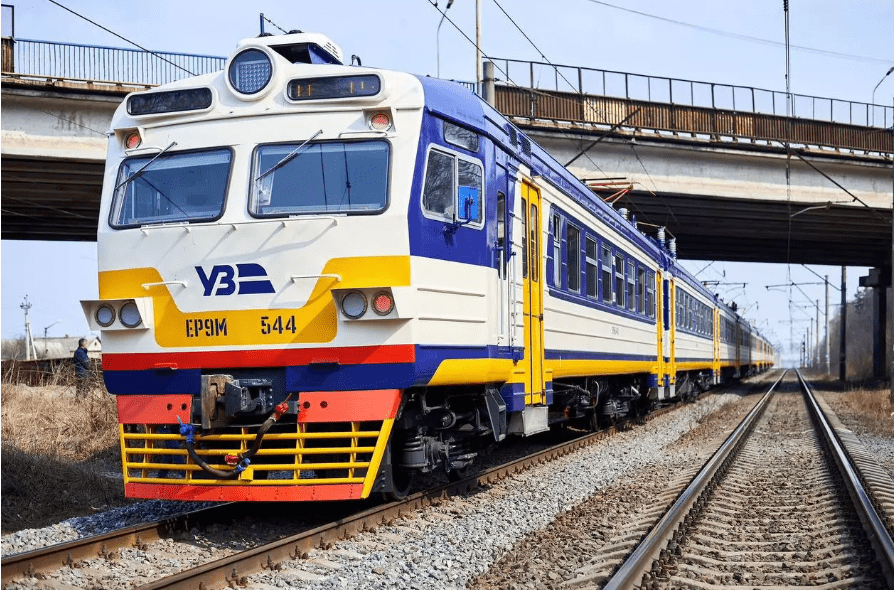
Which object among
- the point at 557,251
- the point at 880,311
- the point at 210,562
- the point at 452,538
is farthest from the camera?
the point at 880,311

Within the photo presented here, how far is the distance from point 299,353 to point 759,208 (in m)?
24.2

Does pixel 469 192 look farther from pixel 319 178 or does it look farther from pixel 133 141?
pixel 133 141

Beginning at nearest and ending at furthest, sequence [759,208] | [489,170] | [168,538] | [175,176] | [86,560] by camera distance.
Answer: [86,560] < [168,538] < [175,176] < [489,170] < [759,208]

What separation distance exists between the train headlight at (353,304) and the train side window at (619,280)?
25.3 feet

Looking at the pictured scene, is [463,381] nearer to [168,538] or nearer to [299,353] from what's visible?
[299,353]

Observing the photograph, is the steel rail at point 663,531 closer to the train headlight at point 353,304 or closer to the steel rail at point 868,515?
the steel rail at point 868,515

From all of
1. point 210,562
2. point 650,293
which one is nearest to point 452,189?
point 210,562

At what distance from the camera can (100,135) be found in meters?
20.3

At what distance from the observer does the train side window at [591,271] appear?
11.9 m

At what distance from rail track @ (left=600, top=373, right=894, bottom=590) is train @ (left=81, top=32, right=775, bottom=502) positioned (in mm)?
1909

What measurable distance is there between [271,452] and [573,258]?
535 centimetres

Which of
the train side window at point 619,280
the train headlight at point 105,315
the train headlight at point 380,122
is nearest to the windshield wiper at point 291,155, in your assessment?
the train headlight at point 380,122

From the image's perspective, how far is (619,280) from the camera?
14023 millimetres

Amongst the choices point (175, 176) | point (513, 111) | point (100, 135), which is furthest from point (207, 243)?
point (513, 111)
